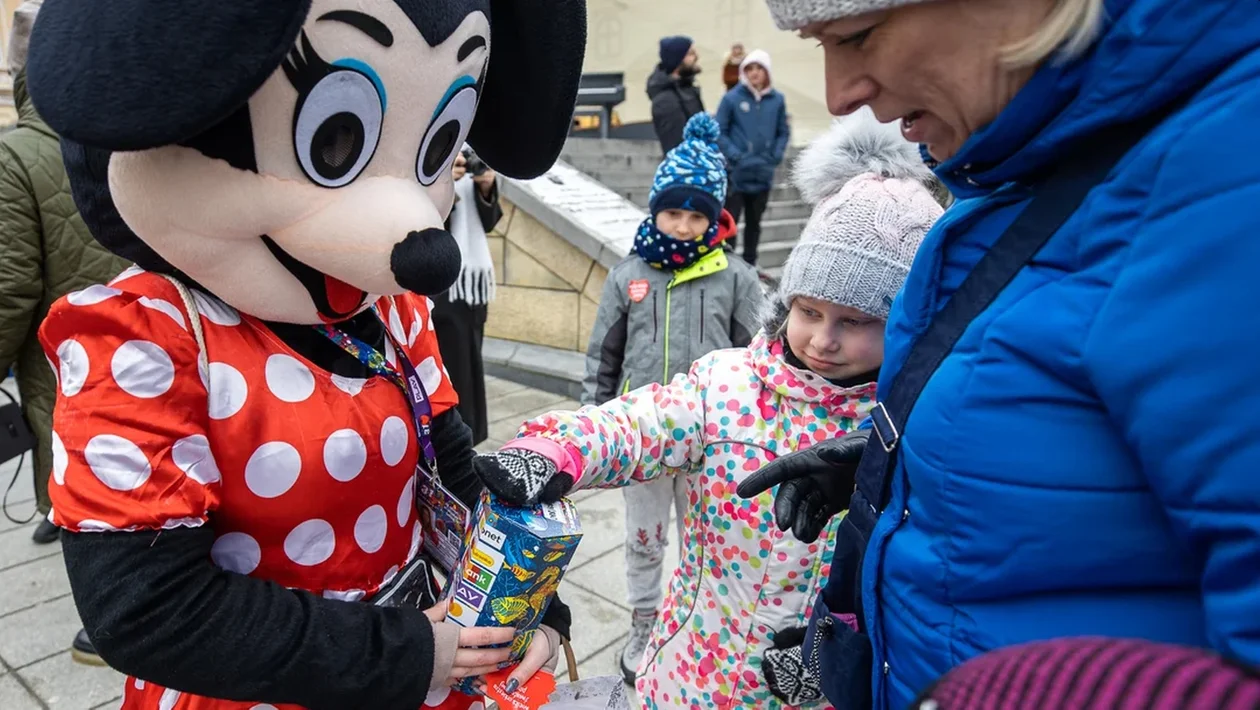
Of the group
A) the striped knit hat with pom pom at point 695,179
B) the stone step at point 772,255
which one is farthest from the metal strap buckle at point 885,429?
the stone step at point 772,255

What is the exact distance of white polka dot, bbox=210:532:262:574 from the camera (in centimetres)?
127

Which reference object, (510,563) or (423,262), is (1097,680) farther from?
(423,262)

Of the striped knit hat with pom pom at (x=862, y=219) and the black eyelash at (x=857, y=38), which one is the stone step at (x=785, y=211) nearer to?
the striped knit hat with pom pom at (x=862, y=219)

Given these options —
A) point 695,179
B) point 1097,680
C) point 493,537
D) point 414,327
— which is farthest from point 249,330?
point 695,179

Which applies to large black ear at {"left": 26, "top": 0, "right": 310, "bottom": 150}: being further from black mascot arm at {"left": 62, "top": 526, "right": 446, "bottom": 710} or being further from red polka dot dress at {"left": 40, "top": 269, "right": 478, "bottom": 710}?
black mascot arm at {"left": 62, "top": 526, "right": 446, "bottom": 710}

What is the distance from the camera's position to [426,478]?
154 cm

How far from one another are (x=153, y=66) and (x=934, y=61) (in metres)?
0.89

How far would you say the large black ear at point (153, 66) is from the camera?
973 millimetres

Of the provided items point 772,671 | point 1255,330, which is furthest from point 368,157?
point 772,671

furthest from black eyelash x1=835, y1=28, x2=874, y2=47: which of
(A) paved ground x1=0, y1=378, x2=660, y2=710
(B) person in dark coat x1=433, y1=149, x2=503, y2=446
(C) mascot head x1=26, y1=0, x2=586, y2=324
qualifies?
(B) person in dark coat x1=433, y1=149, x2=503, y2=446

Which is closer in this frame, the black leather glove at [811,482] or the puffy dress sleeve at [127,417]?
the puffy dress sleeve at [127,417]

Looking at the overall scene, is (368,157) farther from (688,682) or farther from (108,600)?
(688,682)

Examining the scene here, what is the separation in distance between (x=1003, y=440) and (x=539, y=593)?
76cm

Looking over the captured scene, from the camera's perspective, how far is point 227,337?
4.08 ft
